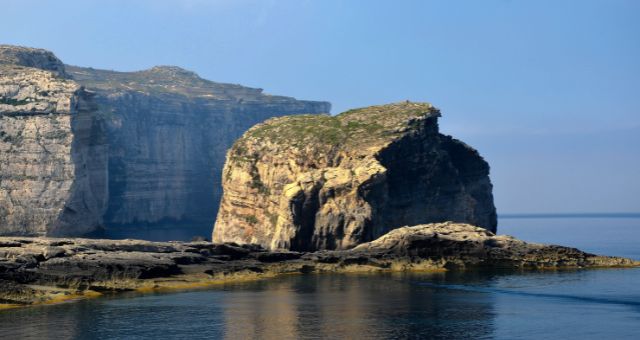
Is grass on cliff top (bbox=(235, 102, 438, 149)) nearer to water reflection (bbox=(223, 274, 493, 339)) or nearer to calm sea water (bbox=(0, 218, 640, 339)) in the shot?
calm sea water (bbox=(0, 218, 640, 339))

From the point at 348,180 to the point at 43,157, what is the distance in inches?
2722

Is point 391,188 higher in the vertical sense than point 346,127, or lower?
lower

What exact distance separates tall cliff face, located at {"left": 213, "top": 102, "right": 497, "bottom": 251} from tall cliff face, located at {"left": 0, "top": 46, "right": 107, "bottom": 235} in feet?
109

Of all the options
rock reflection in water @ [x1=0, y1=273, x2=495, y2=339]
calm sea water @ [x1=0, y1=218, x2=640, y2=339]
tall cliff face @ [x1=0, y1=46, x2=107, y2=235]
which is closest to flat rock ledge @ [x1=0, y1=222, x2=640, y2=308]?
A: rock reflection in water @ [x1=0, y1=273, x2=495, y2=339]

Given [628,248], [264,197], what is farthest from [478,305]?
[628,248]

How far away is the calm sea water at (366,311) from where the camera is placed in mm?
76875

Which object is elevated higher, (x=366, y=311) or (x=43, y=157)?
(x=43, y=157)

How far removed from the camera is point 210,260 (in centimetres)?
12225

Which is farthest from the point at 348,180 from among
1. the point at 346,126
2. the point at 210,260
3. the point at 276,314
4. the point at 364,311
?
the point at 276,314

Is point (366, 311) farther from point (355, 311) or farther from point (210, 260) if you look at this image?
point (210, 260)

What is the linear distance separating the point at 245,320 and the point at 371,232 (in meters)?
58.8

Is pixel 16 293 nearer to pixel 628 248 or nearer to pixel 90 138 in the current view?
pixel 90 138

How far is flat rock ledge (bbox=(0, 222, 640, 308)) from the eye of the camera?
101750 mm

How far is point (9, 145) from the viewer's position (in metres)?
178
